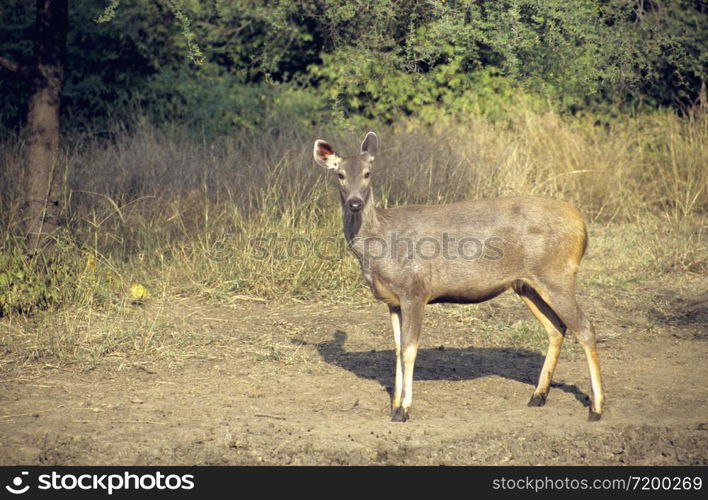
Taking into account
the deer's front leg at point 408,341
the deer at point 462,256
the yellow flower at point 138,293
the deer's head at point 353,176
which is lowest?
the yellow flower at point 138,293

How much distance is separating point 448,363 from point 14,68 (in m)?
5.85

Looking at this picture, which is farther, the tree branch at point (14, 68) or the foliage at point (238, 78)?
the foliage at point (238, 78)

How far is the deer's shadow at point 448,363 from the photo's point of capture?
8330 millimetres

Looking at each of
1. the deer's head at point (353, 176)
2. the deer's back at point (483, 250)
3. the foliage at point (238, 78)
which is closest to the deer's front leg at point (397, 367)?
the deer's back at point (483, 250)

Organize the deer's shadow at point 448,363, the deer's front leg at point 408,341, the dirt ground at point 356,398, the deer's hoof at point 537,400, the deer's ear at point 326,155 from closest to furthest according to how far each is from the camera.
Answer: the dirt ground at point 356,398 < the deer's front leg at point 408,341 < the deer's hoof at point 537,400 < the deer's ear at point 326,155 < the deer's shadow at point 448,363

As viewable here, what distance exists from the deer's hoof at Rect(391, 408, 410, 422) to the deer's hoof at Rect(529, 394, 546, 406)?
3.61 feet

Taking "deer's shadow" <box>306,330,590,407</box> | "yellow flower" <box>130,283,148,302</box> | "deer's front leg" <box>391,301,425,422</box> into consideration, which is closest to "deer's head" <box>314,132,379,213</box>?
"deer's front leg" <box>391,301,425,422</box>

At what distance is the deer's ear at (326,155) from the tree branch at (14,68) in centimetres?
442

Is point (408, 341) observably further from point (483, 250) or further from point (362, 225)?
point (362, 225)

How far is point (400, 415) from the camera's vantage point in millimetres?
7094

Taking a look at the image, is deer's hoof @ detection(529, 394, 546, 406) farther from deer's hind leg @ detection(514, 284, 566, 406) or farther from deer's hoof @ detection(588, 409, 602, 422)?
deer's hoof @ detection(588, 409, 602, 422)

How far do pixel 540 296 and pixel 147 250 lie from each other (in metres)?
5.59

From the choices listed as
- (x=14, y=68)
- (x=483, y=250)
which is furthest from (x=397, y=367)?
(x=14, y=68)

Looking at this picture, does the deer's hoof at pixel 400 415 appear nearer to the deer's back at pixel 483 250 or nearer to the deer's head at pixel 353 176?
the deer's back at pixel 483 250
